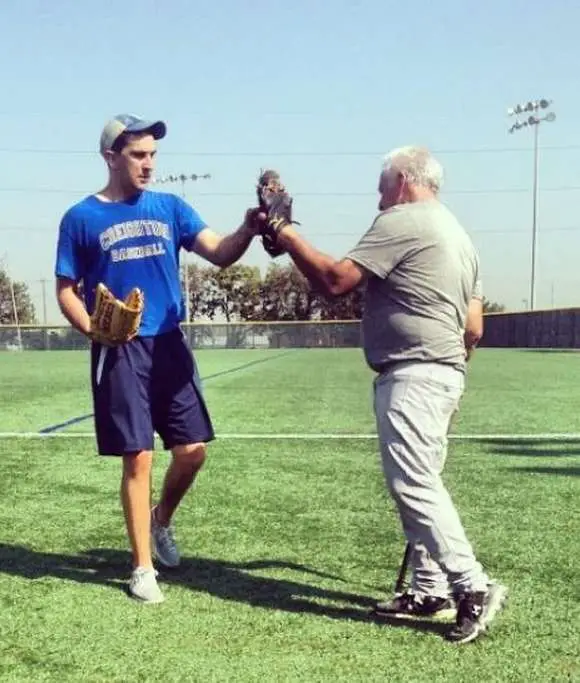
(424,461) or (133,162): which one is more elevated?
(133,162)

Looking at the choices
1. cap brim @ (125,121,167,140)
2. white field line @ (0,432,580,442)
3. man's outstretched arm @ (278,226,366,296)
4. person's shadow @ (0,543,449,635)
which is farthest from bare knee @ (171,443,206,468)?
white field line @ (0,432,580,442)

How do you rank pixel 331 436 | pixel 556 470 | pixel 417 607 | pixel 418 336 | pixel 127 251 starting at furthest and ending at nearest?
pixel 331 436
pixel 556 470
pixel 127 251
pixel 417 607
pixel 418 336

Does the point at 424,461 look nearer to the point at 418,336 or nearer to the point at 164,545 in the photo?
the point at 418,336

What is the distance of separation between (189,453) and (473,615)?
148 cm

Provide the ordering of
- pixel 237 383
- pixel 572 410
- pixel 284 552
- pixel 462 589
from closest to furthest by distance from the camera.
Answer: pixel 462 589 → pixel 284 552 → pixel 572 410 → pixel 237 383

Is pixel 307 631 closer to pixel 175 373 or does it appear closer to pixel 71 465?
pixel 175 373

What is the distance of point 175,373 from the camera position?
4.05 metres

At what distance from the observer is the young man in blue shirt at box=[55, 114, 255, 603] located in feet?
12.7

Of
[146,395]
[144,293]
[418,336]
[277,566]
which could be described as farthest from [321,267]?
[277,566]

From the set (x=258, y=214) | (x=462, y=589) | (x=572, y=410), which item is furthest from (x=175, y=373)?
(x=572, y=410)

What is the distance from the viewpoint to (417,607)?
139 inches

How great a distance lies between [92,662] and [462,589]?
1325 millimetres

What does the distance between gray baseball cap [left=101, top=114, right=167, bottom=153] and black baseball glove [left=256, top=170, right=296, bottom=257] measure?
675 mm

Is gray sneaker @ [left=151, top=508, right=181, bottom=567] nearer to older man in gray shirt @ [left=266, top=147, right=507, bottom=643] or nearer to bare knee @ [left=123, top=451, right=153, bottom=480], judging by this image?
bare knee @ [left=123, top=451, right=153, bottom=480]
